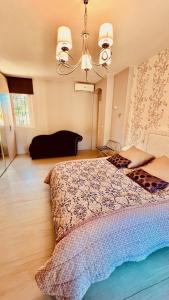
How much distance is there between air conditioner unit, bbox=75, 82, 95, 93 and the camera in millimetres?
4887

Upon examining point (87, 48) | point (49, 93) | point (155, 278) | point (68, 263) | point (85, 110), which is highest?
point (87, 48)

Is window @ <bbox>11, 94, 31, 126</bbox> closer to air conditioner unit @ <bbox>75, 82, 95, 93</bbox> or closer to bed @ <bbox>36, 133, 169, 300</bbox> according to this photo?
air conditioner unit @ <bbox>75, 82, 95, 93</bbox>

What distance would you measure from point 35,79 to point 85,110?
197 centimetres

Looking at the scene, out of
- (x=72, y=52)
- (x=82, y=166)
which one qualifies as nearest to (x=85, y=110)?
(x=72, y=52)

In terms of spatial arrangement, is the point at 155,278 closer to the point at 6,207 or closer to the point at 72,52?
the point at 6,207

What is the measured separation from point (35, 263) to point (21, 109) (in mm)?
4429

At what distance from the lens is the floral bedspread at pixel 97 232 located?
1.03 m

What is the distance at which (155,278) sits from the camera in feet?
4.25

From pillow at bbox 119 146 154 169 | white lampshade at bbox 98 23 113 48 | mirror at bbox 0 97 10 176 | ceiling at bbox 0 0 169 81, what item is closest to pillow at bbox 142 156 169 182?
pillow at bbox 119 146 154 169

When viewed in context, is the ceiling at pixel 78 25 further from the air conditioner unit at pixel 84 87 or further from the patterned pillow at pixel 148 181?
the air conditioner unit at pixel 84 87

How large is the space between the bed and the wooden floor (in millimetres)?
171

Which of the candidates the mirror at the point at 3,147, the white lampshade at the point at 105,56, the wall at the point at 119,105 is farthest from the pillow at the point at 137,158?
the mirror at the point at 3,147

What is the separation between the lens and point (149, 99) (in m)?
2.82

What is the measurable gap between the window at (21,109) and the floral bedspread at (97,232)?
3.76 metres
